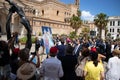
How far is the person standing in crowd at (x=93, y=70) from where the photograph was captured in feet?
23.0

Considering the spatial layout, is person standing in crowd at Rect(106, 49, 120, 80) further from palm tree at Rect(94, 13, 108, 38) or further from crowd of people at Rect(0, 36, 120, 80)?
palm tree at Rect(94, 13, 108, 38)

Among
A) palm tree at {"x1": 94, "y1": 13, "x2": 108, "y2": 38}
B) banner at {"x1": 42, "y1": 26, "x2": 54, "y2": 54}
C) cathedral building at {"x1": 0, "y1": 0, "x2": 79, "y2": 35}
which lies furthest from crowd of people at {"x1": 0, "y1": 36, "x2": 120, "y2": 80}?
palm tree at {"x1": 94, "y1": 13, "x2": 108, "y2": 38}

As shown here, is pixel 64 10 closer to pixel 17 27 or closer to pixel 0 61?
pixel 17 27

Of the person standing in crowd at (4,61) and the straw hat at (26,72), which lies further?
the person standing in crowd at (4,61)

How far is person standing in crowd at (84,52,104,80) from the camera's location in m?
7.02

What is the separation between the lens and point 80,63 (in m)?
7.73

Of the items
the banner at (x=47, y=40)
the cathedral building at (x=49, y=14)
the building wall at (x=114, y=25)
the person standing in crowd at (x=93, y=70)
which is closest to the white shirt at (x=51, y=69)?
the person standing in crowd at (x=93, y=70)

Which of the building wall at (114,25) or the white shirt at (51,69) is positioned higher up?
the white shirt at (51,69)

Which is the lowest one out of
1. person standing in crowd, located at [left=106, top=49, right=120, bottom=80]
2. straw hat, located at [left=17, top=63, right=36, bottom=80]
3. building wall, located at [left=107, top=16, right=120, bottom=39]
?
building wall, located at [left=107, top=16, right=120, bottom=39]

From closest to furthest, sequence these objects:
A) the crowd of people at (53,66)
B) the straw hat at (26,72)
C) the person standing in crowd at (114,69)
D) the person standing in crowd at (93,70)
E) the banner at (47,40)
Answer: the straw hat at (26,72), the crowd of people at (53,66), the person standing in crowd at (93,70), the person standing in crowd at (114,69), the banner at (47,40)

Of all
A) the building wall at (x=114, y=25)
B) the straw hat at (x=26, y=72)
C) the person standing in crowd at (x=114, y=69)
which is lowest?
the building wall at (x=114, y=25)

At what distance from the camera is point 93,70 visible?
7.02 metres

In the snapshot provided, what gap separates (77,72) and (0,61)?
2370 mm

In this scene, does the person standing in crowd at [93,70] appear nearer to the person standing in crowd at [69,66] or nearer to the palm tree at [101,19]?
the person standing in crowd at [69,66]
